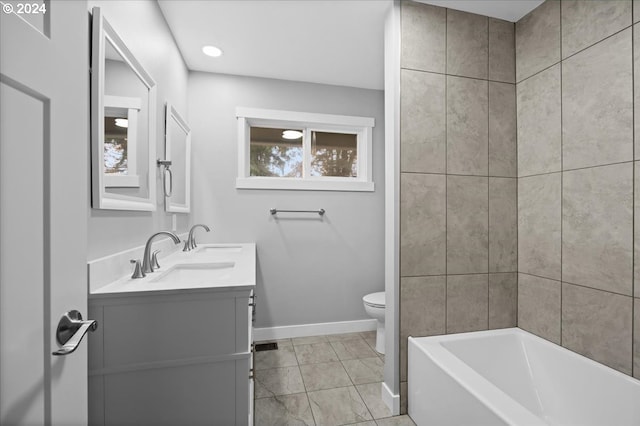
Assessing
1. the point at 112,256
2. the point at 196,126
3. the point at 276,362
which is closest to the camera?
the point at 112,256

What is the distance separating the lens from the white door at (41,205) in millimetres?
474

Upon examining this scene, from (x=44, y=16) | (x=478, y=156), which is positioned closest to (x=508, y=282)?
(x=478, y=156)

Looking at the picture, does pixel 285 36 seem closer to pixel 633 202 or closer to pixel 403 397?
pixel 633 202

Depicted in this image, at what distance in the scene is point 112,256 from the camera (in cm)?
123

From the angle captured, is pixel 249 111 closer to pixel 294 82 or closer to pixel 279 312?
pixel 294 82

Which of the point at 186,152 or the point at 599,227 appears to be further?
the point at 186,152

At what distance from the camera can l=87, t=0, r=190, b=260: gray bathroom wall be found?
1201 mm

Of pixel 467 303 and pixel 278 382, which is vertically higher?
pixel 467 303

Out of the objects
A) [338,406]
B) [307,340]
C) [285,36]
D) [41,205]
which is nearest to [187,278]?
[41,205]

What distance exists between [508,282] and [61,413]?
213 cm

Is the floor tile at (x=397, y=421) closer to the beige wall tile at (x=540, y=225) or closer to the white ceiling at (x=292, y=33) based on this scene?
the beige wall tile at (x=540, y=225)

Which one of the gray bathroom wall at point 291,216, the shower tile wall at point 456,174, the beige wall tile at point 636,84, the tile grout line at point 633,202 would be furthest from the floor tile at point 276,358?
the beige wall tile at point 636,84

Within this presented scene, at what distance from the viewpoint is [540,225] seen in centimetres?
170

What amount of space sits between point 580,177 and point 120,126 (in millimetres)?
2284
